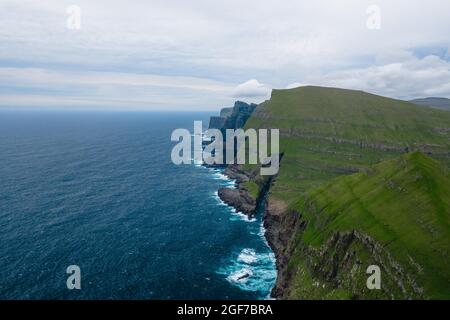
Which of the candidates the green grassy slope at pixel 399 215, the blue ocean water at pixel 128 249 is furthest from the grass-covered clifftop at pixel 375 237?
the blue ocean water at pixel 128 249

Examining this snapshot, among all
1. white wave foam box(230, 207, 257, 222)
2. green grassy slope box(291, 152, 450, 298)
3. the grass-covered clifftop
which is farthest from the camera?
white wave foam box(230, 207, 257, 222)

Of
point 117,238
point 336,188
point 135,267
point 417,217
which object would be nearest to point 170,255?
point 135,267

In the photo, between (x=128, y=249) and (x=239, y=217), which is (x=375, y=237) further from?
(x=239, y=217)

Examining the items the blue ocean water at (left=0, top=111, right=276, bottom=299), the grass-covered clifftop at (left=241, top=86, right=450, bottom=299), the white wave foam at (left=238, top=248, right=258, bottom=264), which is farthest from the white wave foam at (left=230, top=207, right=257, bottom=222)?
the white wave foam at (left=238, top=248, right=258, bottom=264)

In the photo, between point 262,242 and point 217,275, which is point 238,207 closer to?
point 262,242

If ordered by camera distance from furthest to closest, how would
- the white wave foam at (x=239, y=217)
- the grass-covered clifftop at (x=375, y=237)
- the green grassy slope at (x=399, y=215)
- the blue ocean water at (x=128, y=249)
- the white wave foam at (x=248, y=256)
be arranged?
the white wave foam at (x=239, y=217), the white wave foam at (x=248, y=256), the blue ocean water at (x=128, y=249), the grass-covered clifftop at (x=375, y=237), the green grassy slope at (x=399, y=215)

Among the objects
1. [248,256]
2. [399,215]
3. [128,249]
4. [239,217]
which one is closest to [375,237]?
[399,215]

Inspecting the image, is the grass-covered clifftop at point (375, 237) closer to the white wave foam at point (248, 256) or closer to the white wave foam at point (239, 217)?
the white wave foam at point (248, 256)

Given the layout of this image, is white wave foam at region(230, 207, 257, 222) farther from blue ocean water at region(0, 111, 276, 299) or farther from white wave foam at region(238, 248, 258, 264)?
white wave foam at region(238, 248, 258, 264)

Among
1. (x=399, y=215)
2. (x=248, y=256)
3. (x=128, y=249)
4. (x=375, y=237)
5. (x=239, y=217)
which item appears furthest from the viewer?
(x=239, y=217)
